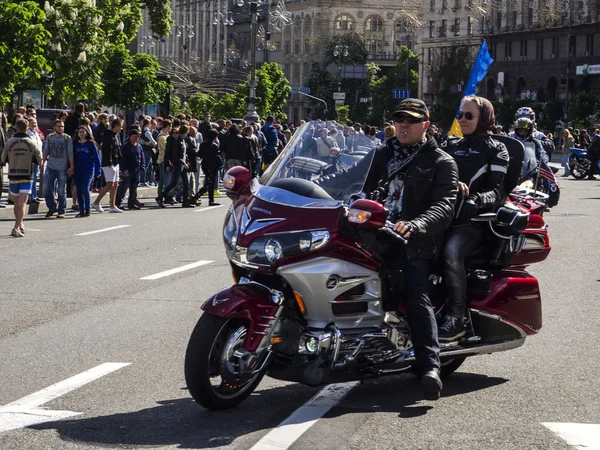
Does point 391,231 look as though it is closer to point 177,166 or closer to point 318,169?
point 318,169

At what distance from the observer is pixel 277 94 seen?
80.1 metres

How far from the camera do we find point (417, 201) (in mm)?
6895

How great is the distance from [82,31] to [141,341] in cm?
2792

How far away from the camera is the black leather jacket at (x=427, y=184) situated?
6.82m

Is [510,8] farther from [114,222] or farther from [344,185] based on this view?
[344,185]

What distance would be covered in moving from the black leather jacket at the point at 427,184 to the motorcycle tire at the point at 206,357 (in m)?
1.17

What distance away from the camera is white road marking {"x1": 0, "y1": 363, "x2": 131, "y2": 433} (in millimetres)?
6176

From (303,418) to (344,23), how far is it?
14263 cm

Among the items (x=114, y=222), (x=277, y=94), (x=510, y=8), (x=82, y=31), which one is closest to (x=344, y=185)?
(x=114, y=222)

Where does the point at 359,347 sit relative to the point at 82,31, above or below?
below

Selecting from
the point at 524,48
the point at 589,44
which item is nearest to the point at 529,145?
the point at 589,44

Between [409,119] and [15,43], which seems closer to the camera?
[409,119]

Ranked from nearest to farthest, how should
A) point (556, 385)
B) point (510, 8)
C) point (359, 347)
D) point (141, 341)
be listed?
point (359, 347)
point (556, 385)
point (141, 341)
point (510, 8)

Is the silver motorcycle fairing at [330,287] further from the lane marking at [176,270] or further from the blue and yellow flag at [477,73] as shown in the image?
the blue and yellow flag at [477,73]
